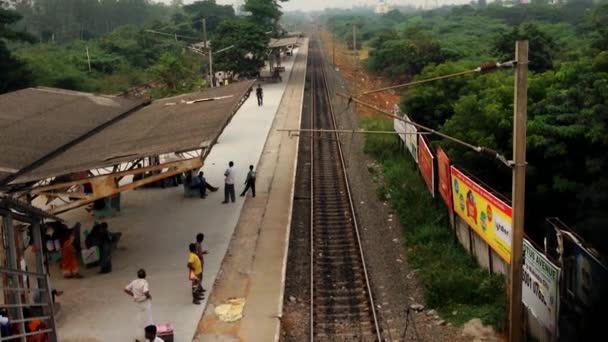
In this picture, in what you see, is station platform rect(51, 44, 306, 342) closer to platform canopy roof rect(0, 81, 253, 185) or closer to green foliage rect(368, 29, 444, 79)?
platform canopy roof rect(0, 81, 253, 185)

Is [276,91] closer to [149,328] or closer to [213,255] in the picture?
[213,255]

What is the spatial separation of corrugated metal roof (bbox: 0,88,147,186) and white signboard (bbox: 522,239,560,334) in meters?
9.01

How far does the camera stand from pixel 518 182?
30.8ft

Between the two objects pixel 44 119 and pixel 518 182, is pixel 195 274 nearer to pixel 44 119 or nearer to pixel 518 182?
pixel 518 182

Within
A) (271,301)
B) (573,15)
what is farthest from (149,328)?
(573,15)

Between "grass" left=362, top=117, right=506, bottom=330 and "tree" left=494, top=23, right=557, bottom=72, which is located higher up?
"tree" left=494, top=23, right=557, bottom=72

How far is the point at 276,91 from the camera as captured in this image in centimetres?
4762

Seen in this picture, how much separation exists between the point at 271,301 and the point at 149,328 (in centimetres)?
403

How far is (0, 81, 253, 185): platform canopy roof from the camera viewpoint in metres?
12.7

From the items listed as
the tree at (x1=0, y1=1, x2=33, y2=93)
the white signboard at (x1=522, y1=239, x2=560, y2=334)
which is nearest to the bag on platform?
the white signboard at (x1=522, y1=239, x2=560, y2=334)

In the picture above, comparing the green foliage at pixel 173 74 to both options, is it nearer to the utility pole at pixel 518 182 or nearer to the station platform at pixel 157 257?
the station platform at pixel 157 257

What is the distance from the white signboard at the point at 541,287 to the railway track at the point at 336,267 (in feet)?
8.07

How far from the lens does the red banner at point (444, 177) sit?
50.8 ft

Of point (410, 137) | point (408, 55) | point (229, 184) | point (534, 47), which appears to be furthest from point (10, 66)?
point (408, 55)
